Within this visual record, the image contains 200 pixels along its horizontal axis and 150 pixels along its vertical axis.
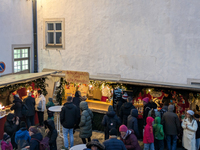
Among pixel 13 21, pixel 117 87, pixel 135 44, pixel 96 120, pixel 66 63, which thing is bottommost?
pixel 96 120

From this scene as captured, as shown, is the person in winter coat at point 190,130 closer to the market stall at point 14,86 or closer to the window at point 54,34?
the market stall at point 14,86

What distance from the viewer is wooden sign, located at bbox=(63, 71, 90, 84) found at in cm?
1087

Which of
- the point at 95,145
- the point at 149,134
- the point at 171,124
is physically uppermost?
the point at 95,145

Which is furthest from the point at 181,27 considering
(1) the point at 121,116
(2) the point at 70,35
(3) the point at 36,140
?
(3) the point at 36,140

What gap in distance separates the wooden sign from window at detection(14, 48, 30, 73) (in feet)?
10.4

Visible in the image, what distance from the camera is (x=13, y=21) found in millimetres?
12289

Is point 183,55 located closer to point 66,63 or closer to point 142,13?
point 142,13

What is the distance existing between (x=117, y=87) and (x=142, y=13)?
11.2ft

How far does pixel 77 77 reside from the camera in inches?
435

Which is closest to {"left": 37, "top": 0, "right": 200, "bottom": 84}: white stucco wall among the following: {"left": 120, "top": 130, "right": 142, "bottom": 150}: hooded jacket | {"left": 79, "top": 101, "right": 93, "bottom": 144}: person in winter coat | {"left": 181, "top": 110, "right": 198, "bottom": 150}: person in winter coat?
{"left": 181, "top": 110, "right": 198, "bottom": 150}: person in winter coat

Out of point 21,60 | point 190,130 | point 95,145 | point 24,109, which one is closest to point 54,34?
point 21,60

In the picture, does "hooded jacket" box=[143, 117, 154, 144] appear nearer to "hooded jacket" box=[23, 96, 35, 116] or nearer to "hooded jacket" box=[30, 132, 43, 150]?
"hooded jacket" box=[30, 132, 43, 150]

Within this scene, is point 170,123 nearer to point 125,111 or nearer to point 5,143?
point 125,111

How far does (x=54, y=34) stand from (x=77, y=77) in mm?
3422
